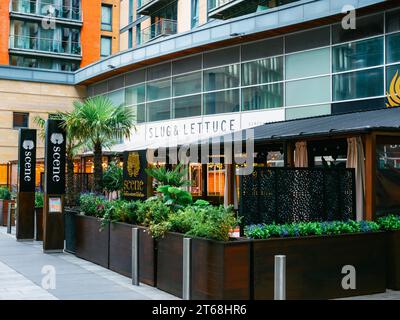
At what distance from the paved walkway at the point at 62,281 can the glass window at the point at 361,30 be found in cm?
1327

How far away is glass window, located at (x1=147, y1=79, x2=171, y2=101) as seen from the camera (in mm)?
30391

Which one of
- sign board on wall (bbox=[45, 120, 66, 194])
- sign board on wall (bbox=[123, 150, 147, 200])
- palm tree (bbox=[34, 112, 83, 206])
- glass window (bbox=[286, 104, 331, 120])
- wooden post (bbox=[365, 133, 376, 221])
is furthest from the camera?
glass window (bbox=[286, 104, 331, 120])

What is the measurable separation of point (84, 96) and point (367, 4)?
24.9 metres

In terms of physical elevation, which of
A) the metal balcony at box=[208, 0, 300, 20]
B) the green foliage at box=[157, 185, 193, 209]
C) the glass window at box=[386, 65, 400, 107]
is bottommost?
the green foliage at box=[157, 185, 193, 209]

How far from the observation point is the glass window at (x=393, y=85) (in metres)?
19.5

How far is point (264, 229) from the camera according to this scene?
28.8 feet

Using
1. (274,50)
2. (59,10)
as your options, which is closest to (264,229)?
(274,50)

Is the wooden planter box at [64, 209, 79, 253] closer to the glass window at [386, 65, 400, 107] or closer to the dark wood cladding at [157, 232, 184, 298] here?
the dark wood cladding at [157, 232, 184, 298]

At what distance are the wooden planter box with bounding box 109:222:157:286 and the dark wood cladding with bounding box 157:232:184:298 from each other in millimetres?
241

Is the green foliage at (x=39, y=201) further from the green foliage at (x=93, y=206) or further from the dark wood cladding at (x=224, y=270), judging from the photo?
the dark wood cladding at (x=224, y=270)

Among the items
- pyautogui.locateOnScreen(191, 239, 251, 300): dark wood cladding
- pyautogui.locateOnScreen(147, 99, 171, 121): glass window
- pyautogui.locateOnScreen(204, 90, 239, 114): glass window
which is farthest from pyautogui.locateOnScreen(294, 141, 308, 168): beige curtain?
pyautogui.locateOnScreen(147, 99, 171, 121): glass window

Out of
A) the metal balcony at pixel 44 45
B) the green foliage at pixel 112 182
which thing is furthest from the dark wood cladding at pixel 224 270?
the metal balcony at pixel 44 45

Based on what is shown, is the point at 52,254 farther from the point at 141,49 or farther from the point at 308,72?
the point at 141,49
